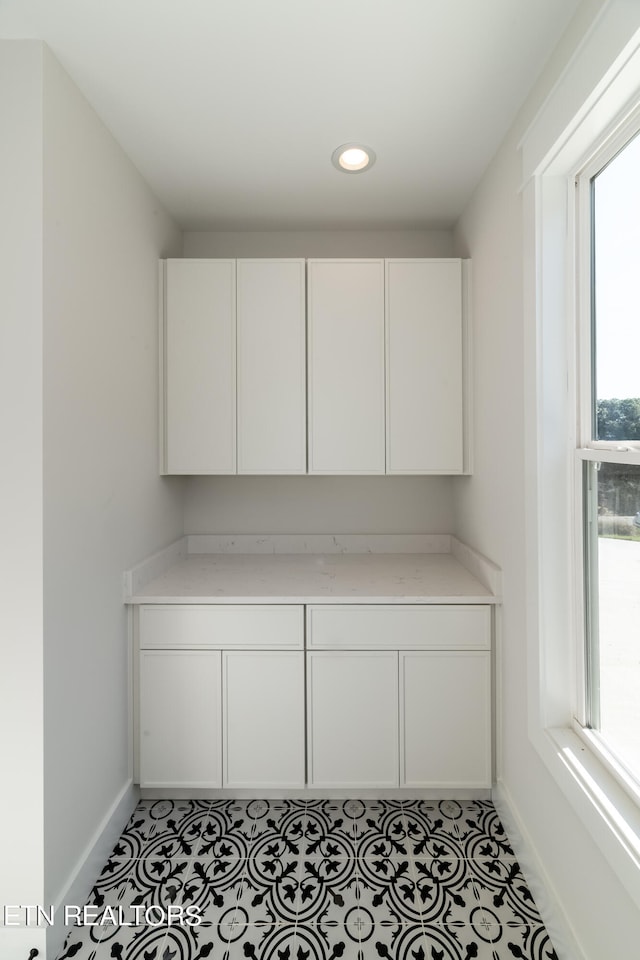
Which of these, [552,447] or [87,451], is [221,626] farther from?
[552,447]

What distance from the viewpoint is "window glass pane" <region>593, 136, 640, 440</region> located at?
117cm

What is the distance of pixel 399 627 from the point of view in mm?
1872

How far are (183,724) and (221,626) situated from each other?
15.4 inches

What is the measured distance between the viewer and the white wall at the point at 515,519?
1.22 metres

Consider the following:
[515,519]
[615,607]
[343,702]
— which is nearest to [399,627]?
[343,702]

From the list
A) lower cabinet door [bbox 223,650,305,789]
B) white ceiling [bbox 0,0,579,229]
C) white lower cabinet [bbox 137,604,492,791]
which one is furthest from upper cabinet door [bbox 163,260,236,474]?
lower cabinet door [bbox 223,650,305,789]

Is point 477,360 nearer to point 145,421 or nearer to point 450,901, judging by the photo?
point 145,421

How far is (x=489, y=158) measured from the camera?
1.89 m

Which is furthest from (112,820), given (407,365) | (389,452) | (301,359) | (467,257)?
(467,257)

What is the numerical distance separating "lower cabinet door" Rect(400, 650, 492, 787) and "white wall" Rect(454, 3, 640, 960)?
8 centimetres

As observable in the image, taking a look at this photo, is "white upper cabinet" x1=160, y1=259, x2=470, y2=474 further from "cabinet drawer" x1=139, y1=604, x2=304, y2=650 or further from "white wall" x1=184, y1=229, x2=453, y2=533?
"cabinet drawer" x1=139, y1=604, x2=304, y2=650

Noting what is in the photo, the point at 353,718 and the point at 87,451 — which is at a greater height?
the point at 87,451

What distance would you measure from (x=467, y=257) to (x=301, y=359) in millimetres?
881

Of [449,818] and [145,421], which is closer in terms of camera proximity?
[449,818]
